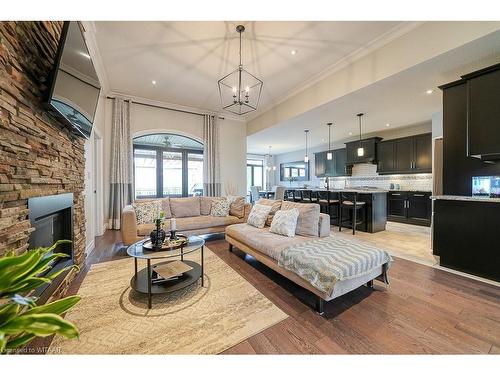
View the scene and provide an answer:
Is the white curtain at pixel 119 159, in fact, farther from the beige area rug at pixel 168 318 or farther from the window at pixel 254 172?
the window at pixel 254 172

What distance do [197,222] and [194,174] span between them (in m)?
3.20

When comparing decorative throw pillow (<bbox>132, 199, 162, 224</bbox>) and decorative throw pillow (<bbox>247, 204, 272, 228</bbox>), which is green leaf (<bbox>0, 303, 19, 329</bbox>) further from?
decorative throw pillow (<bbox>132, 199, 162, 224</bbox>)

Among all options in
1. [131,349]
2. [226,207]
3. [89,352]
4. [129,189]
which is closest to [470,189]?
[226,207]

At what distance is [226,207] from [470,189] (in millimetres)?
3757

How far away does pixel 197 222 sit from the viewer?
148 inches

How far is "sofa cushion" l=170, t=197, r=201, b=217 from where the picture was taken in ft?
13.2

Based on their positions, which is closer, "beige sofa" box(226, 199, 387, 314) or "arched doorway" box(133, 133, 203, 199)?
"beige sofa" box(226, 199, 387, 314)

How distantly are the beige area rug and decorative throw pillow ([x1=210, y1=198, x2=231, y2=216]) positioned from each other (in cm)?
189

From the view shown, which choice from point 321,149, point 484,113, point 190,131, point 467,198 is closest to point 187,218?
point 190,131

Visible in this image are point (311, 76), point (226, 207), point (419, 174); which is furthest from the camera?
point (419, 174)

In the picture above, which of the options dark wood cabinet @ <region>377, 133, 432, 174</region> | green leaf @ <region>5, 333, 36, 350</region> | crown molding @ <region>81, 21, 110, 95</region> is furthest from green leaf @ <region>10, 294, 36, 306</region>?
dark wood cabinet @ <region>377, 133, 432, 174</region>

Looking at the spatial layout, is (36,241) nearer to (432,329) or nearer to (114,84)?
(432,329)

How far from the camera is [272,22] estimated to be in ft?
8.33

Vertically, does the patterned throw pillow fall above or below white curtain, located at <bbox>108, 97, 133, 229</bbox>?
below
